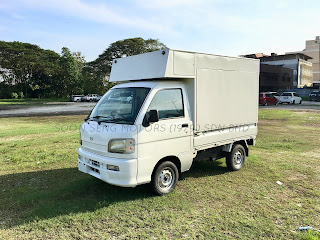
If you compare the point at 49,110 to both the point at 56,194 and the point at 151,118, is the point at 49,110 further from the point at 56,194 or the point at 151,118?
the point at 151,118

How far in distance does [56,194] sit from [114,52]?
53.2 meters

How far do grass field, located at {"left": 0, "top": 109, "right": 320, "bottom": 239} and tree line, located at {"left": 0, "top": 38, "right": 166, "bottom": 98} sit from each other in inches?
1908

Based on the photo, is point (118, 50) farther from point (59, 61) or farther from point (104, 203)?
point (104, 203)

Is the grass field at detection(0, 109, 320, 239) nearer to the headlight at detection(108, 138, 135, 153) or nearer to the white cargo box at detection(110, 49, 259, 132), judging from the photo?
the headlight at detection(108, 138, 135, 153)

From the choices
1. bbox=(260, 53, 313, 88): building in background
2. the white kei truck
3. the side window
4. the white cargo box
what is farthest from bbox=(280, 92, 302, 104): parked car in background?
bbox=(260, 53, 313, 88): building in background

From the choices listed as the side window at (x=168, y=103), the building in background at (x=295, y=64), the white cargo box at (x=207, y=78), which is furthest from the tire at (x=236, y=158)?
the building in background at (x=295, y=64)

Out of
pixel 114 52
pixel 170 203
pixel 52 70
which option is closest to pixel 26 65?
pixel 52 70

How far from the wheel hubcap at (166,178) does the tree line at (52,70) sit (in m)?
49.7

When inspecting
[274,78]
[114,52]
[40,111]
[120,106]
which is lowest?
[40,111]

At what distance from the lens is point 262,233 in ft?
12.2

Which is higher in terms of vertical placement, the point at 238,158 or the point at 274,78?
the point at 274,78

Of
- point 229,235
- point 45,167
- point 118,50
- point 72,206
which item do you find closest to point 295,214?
point 229,235

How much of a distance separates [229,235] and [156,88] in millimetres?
2674

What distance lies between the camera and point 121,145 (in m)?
4.43
